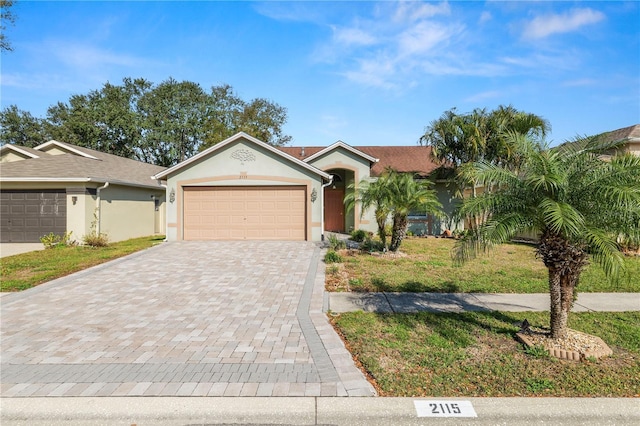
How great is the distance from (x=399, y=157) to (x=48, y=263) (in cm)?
1846

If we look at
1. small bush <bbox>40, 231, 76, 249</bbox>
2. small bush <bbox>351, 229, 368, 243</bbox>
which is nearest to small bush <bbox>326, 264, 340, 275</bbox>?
small bush <bbox>351, 229, 368, 243</bbox>

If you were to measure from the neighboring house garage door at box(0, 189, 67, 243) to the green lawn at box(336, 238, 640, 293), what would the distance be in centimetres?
1327

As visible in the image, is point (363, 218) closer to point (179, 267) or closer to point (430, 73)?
point (430, 73)

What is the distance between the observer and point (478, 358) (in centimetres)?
446

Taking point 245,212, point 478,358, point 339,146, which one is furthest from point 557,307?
point 339,146

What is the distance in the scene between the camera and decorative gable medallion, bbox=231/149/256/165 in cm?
1557

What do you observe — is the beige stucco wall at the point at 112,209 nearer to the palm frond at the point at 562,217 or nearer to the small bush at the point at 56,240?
the small bush at the point at 56,240

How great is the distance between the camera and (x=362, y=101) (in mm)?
16938

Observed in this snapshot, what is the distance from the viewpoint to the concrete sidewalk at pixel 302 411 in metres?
3.31

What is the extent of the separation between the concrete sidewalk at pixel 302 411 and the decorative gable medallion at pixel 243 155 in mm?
12717

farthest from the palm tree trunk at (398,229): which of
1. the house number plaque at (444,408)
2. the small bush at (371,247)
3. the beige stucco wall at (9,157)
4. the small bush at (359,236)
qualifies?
the beige stucco wall at (9,157)

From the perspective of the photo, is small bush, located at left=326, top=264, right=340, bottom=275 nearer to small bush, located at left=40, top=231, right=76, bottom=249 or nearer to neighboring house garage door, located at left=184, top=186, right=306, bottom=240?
neighboring house garage door, located at left=184, top=186, right=306, bottom=240

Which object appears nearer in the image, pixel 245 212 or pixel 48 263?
pixel 48 263

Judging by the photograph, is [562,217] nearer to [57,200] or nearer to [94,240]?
[94,240]
